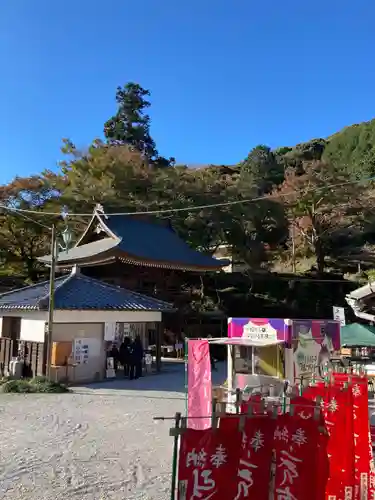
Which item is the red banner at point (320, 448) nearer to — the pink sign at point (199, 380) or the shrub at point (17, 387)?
the pink sign at point (199, 380)

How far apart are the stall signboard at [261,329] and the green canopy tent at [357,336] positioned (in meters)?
7.30

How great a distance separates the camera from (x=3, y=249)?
33.3m

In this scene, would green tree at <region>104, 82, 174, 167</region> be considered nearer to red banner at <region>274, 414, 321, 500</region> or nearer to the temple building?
the temple building

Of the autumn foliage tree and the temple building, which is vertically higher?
the autumn foliage tree

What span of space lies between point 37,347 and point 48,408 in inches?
183

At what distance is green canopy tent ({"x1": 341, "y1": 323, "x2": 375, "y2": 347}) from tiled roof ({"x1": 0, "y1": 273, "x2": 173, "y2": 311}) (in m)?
7.08

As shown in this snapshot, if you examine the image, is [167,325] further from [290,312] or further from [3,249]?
[3,249]

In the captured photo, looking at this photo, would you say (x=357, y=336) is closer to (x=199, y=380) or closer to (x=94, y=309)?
(x=94, y=309)

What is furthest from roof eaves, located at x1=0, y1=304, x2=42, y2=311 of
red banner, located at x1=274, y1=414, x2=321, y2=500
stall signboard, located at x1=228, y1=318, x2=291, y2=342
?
red banner, located at x1=274, y1=414, x2=321, y2=500

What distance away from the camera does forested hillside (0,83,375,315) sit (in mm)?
32812

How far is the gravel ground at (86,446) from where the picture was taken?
595 centimetres

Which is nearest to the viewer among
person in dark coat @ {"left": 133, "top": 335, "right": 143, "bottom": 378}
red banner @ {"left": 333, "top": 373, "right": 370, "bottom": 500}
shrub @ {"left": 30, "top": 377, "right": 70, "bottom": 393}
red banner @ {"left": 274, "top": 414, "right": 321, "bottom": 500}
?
red banner @ {"left": 274, "top": 414, "right": 321, "bottom": 500}

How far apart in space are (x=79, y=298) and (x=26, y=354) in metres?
2.65

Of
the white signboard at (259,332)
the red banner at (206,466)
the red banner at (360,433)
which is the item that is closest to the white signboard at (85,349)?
the white signboard at (259,332)
